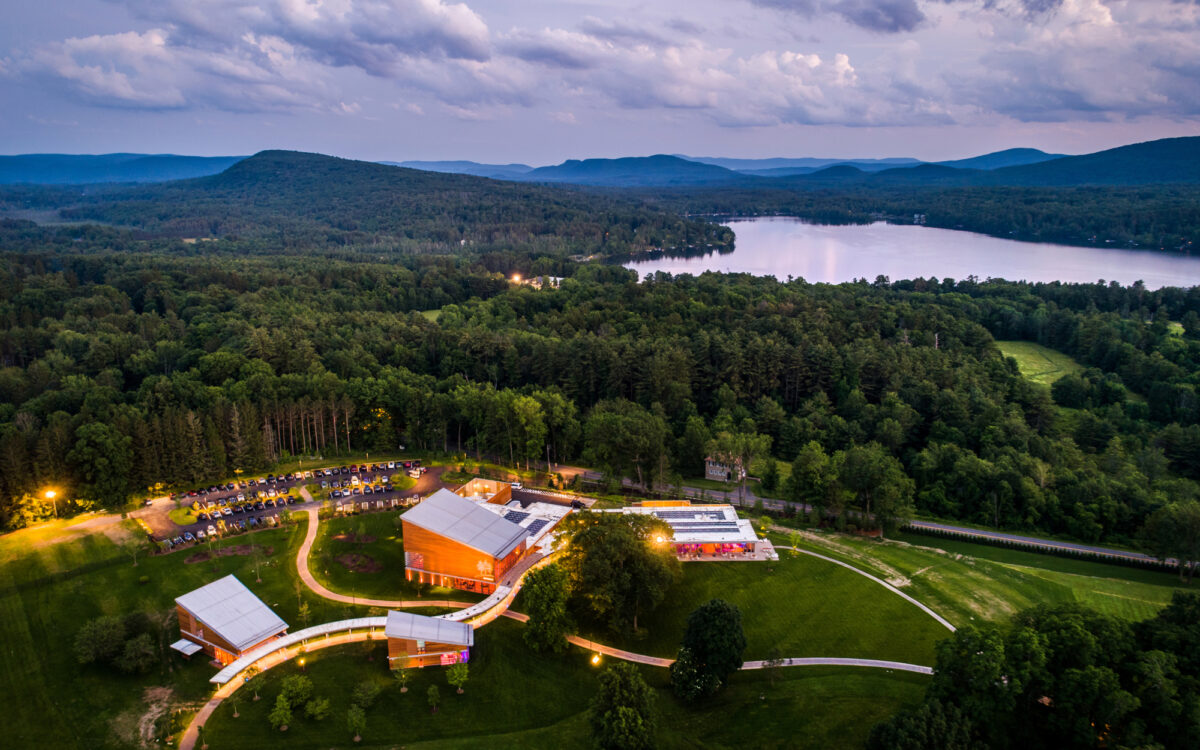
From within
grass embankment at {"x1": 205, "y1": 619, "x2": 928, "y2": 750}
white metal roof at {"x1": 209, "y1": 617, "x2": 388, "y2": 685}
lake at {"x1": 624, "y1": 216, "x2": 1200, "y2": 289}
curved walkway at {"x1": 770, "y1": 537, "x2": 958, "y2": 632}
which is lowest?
grass embankment at {"x1": 205, "y1": 619, "x2": 928, "y2": 750}

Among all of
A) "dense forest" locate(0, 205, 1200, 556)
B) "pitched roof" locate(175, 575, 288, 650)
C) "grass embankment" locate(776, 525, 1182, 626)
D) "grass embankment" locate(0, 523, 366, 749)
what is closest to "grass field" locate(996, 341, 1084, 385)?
"dense forest" locate(0, 205, 1200, 556)

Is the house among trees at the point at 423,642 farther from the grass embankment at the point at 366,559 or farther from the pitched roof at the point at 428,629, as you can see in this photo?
the grass embankment at the point at 366,559

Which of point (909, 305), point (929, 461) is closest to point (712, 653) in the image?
point (929, 461)

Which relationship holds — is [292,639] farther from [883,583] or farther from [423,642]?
[883,583]

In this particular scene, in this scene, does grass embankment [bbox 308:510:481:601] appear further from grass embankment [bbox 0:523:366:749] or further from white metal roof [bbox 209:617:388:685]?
white metal roof [bbox 209:617:388:685]

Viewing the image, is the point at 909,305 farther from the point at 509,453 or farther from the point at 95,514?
the point at 95,514

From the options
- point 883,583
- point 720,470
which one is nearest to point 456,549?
point 883,583
